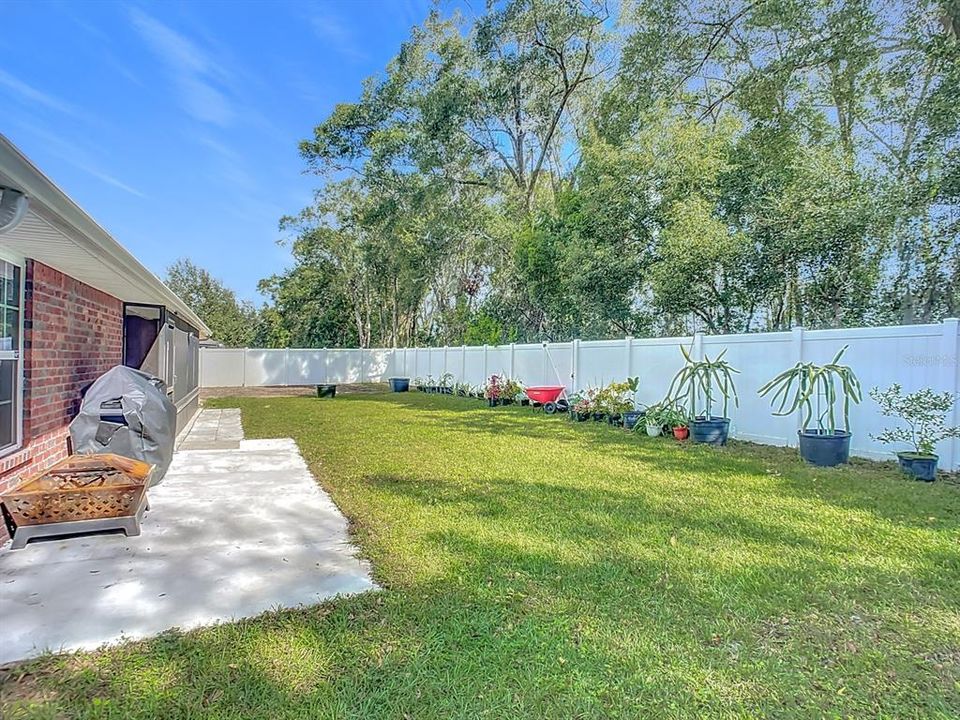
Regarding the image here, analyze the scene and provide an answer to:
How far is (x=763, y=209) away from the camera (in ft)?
33.8

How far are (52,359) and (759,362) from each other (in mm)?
8583

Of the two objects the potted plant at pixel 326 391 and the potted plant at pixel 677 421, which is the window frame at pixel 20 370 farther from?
the potted plant at pixel 326 391

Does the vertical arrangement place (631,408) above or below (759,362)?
below

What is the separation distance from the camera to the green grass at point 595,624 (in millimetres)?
2105

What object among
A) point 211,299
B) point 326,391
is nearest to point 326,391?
point 326,391

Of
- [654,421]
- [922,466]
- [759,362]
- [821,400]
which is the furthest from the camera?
[654,421]

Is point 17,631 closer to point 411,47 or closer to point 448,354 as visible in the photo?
point 448,354

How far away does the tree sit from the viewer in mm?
35875

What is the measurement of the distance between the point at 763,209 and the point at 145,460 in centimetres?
1082

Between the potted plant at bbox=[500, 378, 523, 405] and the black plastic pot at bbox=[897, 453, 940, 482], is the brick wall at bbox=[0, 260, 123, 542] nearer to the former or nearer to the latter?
the black plastic pot at bbox=[897, 453, 940, 482]

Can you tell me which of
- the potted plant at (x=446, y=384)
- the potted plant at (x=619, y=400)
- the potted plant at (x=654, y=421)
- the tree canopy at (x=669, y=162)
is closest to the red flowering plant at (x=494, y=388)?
the tree canopy at (x=669, y=162)

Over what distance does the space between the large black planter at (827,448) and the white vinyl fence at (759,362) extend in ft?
1.79

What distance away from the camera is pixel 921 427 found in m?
5.98

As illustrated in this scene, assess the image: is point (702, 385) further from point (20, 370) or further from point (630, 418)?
point (20, 370)
